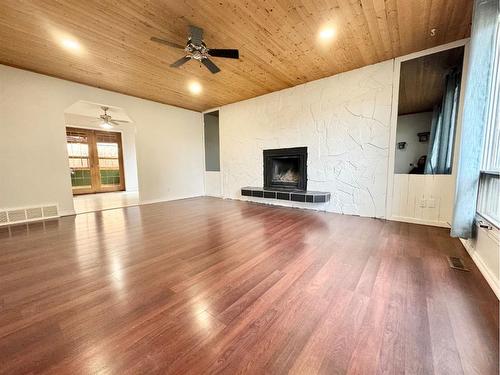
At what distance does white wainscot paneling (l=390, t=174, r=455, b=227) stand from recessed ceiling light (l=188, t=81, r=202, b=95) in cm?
442

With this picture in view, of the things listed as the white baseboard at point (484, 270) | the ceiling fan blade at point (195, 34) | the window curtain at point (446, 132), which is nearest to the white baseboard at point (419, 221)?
the window curtain at point (446, 132)

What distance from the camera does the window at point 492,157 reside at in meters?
1.94

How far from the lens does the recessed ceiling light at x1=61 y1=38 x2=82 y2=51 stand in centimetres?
294

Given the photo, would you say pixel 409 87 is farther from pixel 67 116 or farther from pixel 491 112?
pixel 67 116

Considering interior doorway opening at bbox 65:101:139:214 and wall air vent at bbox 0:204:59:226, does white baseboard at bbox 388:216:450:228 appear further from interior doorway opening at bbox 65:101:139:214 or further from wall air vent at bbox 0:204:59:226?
interior doorway opening at bbox 65:101:139:214

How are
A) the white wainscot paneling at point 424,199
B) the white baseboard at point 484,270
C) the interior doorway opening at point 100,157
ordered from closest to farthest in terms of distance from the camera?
the white baseboard at point 484,270 < the white wainscot paneling at point 424,199 < the interior doorway opening at point 100,157

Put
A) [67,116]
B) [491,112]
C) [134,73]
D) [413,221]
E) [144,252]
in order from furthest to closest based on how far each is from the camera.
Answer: [67,116], [134,73], [413,221], [144,252], [491,112]

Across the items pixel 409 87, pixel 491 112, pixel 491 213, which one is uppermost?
pixel 409 87

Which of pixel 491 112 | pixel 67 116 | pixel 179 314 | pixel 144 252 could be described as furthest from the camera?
pixel 67 116

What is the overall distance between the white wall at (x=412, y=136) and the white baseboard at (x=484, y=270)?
4.23 meters

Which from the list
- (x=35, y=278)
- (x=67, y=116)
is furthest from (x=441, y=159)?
Result: (x=67, y=116)

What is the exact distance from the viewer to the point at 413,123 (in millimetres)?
5848

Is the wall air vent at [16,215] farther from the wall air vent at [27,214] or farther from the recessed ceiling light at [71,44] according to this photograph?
the recessed ceiling light at [71,44]

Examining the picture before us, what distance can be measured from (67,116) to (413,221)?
10.1m
